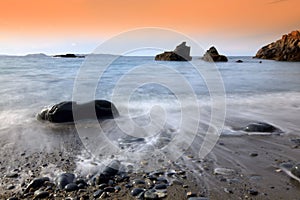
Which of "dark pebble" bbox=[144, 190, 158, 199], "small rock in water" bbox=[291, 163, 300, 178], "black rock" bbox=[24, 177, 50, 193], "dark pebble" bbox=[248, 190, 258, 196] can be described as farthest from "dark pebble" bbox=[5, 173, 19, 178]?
"small rock in water" bbox=[291, 163, 300, 178]

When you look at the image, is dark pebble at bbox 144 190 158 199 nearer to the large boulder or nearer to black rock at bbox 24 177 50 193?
black rock at bbox 24 177 50 193

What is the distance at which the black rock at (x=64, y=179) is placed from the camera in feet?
8.58

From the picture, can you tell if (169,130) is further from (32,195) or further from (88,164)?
(32,195)

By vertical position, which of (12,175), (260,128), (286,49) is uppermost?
(286,49)

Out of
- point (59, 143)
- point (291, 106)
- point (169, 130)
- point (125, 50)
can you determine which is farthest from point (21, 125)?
point (291, 106)

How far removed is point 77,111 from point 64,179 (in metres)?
3.16

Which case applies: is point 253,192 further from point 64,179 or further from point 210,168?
point 64,179

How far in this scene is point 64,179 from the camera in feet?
8.81

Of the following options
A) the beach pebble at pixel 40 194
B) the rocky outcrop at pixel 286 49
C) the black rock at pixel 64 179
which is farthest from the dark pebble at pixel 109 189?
the rocky outcrop at pixel 286 49

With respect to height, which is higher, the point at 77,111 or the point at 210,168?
the point at 77,111

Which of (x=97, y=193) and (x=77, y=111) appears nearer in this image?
(x=97, y=193)

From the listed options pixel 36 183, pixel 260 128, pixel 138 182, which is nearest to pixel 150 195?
pixel 138 182

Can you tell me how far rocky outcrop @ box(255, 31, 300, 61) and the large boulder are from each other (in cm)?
5746

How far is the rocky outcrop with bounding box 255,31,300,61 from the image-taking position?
5234 centimetres
